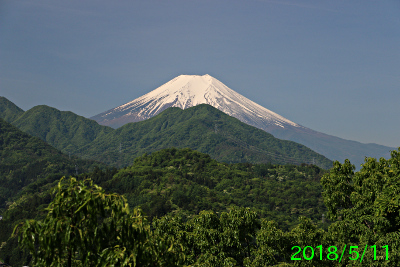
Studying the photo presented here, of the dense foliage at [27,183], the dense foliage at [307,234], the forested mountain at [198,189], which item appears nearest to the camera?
the dense foliage at [307,234]

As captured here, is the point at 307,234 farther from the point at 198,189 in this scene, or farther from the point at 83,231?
the point at 198,189

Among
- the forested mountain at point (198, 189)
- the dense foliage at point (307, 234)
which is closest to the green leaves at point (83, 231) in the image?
the dense foliage at point (307, 234)

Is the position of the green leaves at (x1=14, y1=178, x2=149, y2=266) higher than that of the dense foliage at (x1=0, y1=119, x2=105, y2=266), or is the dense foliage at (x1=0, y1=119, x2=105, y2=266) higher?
the green leaves at (x1=14, y1=178, x2=149, y2=266)

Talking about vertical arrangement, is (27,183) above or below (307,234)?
below

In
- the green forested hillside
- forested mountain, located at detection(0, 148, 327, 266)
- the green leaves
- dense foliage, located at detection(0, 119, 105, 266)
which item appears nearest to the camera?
the green leaves

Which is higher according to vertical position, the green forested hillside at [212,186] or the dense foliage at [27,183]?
the green forested hillside at [212,186]

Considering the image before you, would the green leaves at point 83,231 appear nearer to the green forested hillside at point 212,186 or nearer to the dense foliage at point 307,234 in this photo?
the dense foliage at point 307,234

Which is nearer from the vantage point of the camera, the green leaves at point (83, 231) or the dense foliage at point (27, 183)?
the green leaves at point (83, 231)

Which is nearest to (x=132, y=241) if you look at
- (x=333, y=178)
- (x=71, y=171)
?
(x=333, y=178)

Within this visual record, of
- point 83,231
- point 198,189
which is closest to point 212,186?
point 198,189

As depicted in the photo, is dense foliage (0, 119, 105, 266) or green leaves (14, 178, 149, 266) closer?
green leaves (14, 178, 149, 266)

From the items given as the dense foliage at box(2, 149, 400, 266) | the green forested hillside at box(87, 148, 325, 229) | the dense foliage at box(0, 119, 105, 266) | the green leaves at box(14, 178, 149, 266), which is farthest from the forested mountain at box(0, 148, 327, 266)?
the green leaves at box(14, 178, 149, 266)

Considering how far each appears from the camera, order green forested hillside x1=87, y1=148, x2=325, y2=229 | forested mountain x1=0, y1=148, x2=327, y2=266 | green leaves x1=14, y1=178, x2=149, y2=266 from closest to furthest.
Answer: green leaves x1=14, y1=178, x2=149, y2=266
forested mountain x1=0, y1=148, x2=327, y2=266
green forested hillside x1=87, y1=148, x2=325, y2=229

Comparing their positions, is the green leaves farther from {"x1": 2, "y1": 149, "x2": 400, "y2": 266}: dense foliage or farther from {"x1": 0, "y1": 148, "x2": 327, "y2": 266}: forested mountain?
{"x1": 0, "y1": 148, "x2": 327, "y2": 266}: forested mountain
